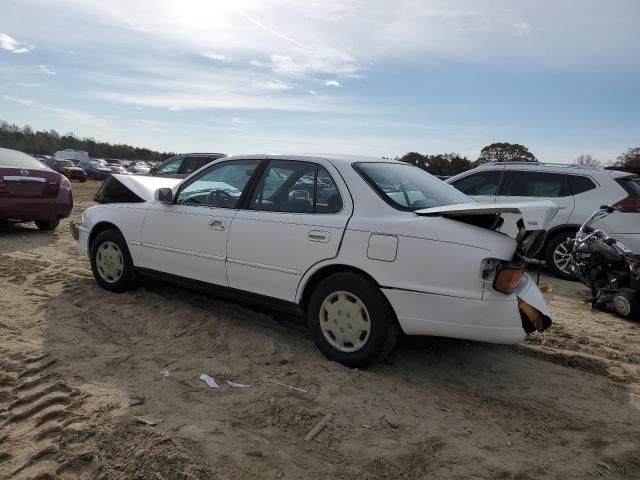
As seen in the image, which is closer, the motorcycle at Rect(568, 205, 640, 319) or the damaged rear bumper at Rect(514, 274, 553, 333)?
the damaged rear bumper at Rect(514, 274, 553, 333)

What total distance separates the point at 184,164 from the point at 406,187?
9.91 meters

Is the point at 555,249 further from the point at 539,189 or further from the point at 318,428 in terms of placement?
the point at 318,428

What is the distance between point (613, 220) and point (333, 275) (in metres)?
5.04

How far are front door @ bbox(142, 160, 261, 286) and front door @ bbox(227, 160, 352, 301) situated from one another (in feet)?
0.56

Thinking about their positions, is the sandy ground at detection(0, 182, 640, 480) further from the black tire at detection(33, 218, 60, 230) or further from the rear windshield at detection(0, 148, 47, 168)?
the black tire at detection(33, 218, 60, 230)

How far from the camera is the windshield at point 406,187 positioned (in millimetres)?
3738

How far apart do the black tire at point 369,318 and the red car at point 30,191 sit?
667 centimetres

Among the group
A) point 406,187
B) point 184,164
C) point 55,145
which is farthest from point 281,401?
point 55,145

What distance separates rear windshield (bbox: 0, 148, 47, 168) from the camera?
8.45 meters

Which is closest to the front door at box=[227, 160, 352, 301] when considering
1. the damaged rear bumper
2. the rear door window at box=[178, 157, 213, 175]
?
the damaged rear bumper

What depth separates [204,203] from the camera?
462cm

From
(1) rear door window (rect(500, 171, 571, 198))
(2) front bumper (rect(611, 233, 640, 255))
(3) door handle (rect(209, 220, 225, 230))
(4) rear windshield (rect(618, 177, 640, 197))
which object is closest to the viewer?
(3) door handle (rect(209, 220, 225, 230))

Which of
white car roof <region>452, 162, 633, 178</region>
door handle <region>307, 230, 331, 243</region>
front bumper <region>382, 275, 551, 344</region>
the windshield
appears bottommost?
front bumper <region>382, 275, 551, 344</region>

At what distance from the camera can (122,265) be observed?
5262 mm
